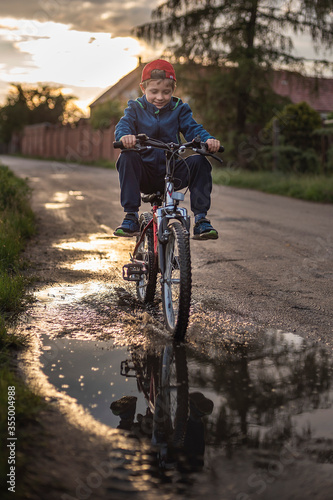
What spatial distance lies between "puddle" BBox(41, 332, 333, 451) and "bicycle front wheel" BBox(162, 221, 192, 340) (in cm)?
18

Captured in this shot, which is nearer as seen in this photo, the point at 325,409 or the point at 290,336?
the point at 325,409

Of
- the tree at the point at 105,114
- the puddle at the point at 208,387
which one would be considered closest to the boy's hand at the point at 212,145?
the puddle at the point at 208,387

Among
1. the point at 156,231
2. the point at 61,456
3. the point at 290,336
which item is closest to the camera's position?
the point at 61,456

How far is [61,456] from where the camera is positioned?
238cm

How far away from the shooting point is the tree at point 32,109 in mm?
70250

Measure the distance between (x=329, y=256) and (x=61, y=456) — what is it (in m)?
5.06

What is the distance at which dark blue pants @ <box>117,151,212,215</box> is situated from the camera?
4.49 metres

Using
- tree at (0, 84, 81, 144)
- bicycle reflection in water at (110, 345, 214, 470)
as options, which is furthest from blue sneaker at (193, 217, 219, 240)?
tree at (0, 84, 81, 144)

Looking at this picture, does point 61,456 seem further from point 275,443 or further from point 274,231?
point 274,231

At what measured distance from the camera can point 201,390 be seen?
3055 mm

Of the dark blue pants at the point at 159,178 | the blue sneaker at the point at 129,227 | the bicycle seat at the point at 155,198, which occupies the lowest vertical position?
the blue sneaker at the point at 129,227

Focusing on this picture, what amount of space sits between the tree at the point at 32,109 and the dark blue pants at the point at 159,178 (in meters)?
67.5

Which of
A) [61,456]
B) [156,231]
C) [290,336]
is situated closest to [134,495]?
[61,456]

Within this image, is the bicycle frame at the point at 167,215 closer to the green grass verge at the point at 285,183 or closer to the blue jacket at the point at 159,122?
the blue jacket at the point at 159,122
